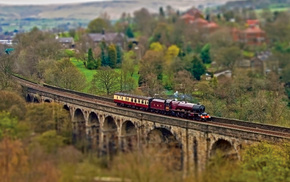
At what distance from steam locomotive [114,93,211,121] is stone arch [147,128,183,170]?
8.65 feet

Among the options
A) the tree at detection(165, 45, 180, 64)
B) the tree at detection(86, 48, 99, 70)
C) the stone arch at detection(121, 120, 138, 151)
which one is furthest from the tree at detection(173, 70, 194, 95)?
the stone arch at detection(121, 120, 138, 151)

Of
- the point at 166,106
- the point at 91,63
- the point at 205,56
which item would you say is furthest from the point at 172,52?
the point at 166,106

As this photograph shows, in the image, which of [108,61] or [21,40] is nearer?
[108,61]

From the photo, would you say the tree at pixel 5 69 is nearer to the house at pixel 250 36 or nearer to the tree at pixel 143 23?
the tree at pixel 143 23

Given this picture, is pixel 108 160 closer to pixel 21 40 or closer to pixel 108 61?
pixel 108 61

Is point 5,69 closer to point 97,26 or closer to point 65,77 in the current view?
point 65,77

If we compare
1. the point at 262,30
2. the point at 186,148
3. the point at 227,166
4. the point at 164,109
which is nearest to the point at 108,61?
the point at 164,109

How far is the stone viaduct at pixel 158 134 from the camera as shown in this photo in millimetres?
41031

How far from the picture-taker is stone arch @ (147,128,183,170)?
41.9m

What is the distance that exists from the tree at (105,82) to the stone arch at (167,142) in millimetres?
24779

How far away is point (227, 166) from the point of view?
3512cm

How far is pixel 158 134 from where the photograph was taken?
157 ft

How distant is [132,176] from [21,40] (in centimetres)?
7089

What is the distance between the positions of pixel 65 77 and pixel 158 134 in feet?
90.4
